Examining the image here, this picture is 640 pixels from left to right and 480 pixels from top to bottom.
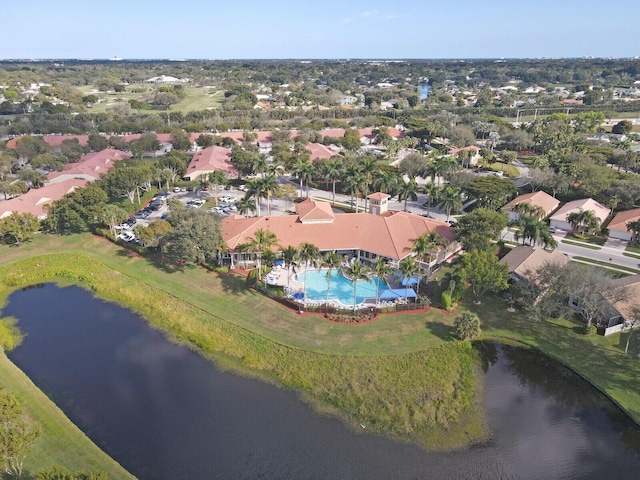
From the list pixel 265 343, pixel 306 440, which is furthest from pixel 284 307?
pixel 306 440

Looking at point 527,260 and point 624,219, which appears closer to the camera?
point 527,260

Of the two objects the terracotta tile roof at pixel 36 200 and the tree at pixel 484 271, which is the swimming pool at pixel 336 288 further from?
the terracotta tile roof at pixel 36 200

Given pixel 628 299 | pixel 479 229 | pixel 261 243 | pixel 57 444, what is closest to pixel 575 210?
pixel 479 229

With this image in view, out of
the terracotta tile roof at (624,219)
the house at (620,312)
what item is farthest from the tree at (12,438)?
the terracotta tile roof at (624,219)

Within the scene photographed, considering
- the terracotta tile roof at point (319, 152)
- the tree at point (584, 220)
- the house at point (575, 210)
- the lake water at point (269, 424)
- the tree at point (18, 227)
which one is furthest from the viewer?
the terracotta tile roof at point (319, 152)

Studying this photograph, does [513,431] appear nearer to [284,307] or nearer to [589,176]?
[284,307]

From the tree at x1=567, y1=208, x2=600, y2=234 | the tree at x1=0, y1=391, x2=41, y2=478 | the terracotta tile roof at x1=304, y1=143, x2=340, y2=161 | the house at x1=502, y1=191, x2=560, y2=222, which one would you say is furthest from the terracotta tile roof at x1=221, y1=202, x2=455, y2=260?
the terracotta tile roof at x1=304, y1=143, x2=340, y2=161

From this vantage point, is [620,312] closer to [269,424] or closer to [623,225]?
[623,225]
